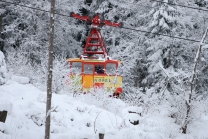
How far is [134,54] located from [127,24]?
3572 millimetres

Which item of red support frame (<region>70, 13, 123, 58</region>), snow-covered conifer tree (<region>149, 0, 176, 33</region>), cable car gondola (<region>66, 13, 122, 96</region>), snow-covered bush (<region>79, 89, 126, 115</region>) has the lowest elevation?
snow-covered bush (<region>79, 89, 126, 115</region>)

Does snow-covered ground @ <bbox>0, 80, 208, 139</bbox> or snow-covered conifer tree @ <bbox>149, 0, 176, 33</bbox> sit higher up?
snow-covered conifer tree @ <bbox>149, 0, 176, 33</bbox>

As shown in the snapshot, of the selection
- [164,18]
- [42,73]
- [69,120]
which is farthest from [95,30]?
[69,120]

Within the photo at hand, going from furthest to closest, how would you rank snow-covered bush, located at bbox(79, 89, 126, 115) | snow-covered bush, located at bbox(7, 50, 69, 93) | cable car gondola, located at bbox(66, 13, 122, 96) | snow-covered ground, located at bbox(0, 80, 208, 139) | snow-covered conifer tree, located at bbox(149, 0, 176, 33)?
snow-covered conifer tree, located at bbox(149, 0, 176, 33) → cable car gondola, located at bbox(66, 13, 122, 96) → snow-covered bush, located at bbox(7, 50, 69, 93) → snow-covered bush, located at bbox(79, 89, 126, 115) → snow-covered ground, located at bbox(0, 80, 208, 139)

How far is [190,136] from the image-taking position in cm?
1305

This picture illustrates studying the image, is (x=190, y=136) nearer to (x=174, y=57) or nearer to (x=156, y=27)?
(x=174, y=57)

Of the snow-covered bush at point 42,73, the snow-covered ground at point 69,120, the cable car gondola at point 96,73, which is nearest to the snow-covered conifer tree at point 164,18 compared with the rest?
the cable car gondola at point 96,73

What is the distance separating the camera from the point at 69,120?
982 cm

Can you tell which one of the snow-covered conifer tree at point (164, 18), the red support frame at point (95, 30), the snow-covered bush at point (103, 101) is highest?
the snow-covered conifer tree at point (164, 18)

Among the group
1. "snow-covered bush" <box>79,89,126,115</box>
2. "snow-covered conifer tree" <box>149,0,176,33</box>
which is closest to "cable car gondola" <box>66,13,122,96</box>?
"snow-covered bush" <box>79,89,126,115</box>

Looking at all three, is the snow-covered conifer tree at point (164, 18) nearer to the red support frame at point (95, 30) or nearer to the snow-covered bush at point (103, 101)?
the red support frame at point (95, 30)

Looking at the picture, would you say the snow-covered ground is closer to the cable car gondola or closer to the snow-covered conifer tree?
the cable car gondola

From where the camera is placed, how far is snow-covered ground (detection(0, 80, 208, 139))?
8195 mm

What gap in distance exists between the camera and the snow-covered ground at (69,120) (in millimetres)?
→ 8195
